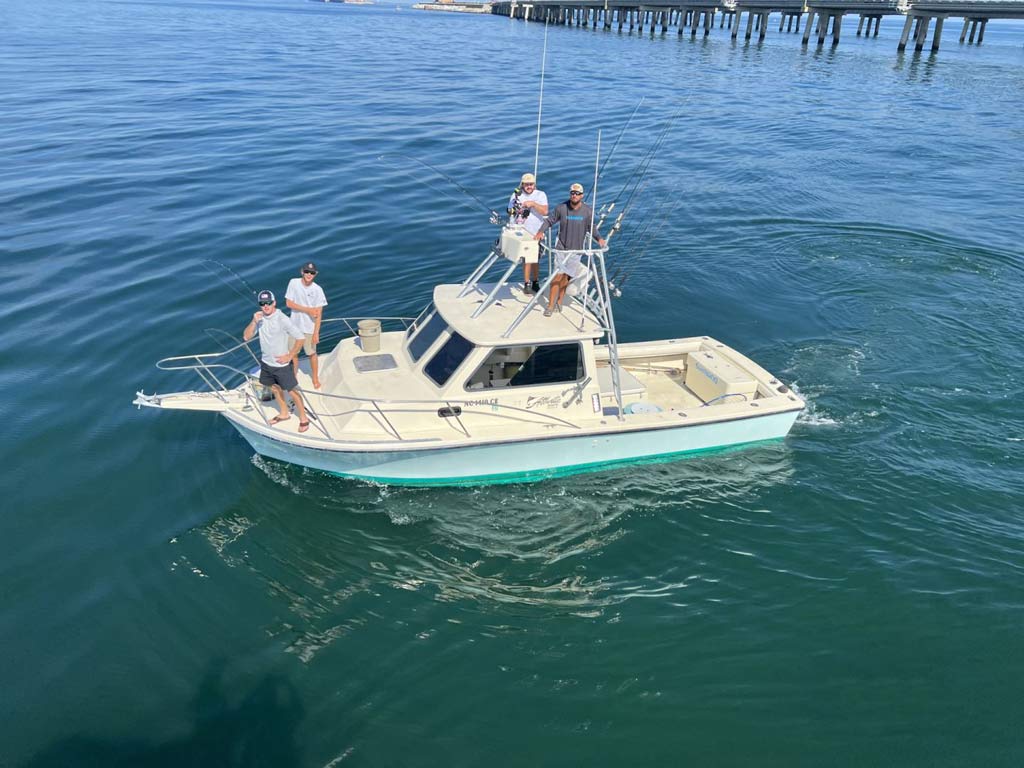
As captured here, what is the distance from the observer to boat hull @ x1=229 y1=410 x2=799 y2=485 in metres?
9.78

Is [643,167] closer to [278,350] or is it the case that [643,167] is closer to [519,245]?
[519,245]

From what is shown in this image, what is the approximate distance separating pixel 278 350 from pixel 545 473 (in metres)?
4.28

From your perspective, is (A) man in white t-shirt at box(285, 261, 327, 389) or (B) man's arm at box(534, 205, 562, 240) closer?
(A) man in white t-shirt at box(285, 261, 327, 389)

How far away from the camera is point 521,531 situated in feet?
31.8

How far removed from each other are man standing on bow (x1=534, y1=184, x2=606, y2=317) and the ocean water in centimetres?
300

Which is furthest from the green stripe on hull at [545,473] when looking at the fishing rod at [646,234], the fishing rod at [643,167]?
the fishing rod at [643,167]

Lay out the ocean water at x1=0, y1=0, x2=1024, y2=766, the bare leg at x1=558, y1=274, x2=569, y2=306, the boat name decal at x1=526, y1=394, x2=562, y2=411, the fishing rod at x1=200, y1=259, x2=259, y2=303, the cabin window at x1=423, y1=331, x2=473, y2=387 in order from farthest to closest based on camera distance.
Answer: the fishing rod at x1=200, y1=259, x2=259, y2=303 → the bare leg at x1=558, y1=274, x2=569, y2=306 → the boat name decal at x1=526, y1=394, x2=562, y2=411 → the cabin window at x1=423, y1=331, x2=473, y2=387 → the ocean water at x1=0, y1=0, x2=1024, y2=766

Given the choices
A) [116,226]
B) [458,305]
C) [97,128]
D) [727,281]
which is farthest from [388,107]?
[458,305]

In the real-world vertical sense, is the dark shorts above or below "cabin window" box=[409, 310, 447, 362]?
below

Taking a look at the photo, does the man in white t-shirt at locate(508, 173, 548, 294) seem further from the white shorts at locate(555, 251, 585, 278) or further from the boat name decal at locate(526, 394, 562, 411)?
the boat name decal at locate(526, 394, 562, 411)

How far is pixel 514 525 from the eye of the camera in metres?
9.80

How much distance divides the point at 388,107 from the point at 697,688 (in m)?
33.3

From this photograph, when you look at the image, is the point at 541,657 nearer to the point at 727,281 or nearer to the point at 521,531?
the point at 521,531

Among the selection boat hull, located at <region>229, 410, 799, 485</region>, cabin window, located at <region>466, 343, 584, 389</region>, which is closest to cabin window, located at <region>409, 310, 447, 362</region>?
cabin window, located at <region>466, 343, 584, 389</region>
